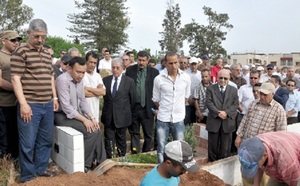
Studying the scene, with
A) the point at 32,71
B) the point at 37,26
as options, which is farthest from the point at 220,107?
the point at 37,26

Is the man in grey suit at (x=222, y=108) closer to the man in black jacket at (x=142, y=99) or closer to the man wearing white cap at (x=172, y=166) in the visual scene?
the man in black jacket at (x=142, y=99)

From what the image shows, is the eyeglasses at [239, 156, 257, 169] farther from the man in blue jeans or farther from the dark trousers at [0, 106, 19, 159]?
the dark trousers at [0, 106, 19, 159]

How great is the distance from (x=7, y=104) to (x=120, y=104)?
183 cm

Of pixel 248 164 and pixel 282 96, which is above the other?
pixel 282 96

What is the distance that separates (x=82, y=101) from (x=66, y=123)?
1.29ft

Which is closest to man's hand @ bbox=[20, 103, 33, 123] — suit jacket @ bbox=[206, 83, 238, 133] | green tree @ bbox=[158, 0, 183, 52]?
suit jacket @ bbox=[206, 83, 238, 133]

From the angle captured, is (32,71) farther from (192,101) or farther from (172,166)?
(192,101)

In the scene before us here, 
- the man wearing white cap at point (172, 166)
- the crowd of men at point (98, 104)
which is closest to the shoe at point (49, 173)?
the crowd of men at point (98, 104)

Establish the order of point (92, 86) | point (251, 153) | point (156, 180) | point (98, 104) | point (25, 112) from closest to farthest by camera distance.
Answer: point (156, 180) → point (251, 153) → point (25, 112) → point (92, 86) → point (98, 104)

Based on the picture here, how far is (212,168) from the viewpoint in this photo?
535cm

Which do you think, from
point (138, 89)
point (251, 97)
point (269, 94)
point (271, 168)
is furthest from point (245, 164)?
point (251, 97)

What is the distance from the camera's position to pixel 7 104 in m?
4.52

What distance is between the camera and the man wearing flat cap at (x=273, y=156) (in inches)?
110

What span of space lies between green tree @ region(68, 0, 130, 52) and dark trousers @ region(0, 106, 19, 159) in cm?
3347
